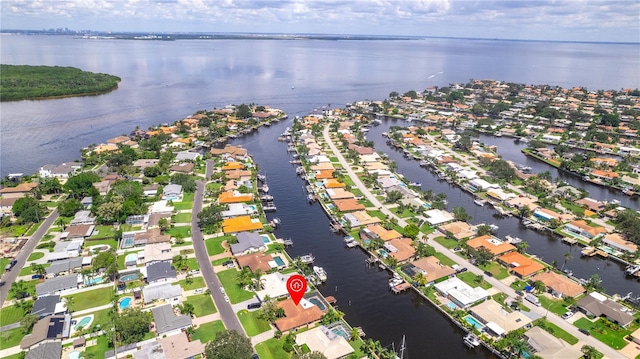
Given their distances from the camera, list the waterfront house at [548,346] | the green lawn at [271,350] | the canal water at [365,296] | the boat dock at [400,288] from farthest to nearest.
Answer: the boat dock at [400,288] → the canal water at [365,296] → the green lawn at [271,350] → the waterfront house at [548,346]

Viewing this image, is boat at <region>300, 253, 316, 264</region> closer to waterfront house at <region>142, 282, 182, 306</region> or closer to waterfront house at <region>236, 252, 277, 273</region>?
waterfront house at <region>236, 252, 277, 273</region>

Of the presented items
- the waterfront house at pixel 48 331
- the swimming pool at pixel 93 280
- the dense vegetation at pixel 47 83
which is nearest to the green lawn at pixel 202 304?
the waterfront house at pixel 48 331

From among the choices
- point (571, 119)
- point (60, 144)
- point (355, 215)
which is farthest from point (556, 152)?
point (60, 144)

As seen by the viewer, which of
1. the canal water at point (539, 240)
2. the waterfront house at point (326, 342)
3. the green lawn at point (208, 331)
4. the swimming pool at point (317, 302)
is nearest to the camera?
the waterfront house at point (326, 342)

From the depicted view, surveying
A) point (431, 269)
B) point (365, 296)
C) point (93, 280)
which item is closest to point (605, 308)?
point (431, 269)

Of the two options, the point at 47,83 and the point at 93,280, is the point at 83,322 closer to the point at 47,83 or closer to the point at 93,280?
the point at 93,280

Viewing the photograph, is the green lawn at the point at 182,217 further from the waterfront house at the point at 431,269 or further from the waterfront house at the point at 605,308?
the waterfront house at the point at 605,308

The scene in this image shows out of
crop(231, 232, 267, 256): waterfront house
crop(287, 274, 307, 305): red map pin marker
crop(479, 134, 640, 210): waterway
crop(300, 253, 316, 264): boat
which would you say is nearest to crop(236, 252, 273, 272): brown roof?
crop(231, 232, 267, 256): waterfront house
